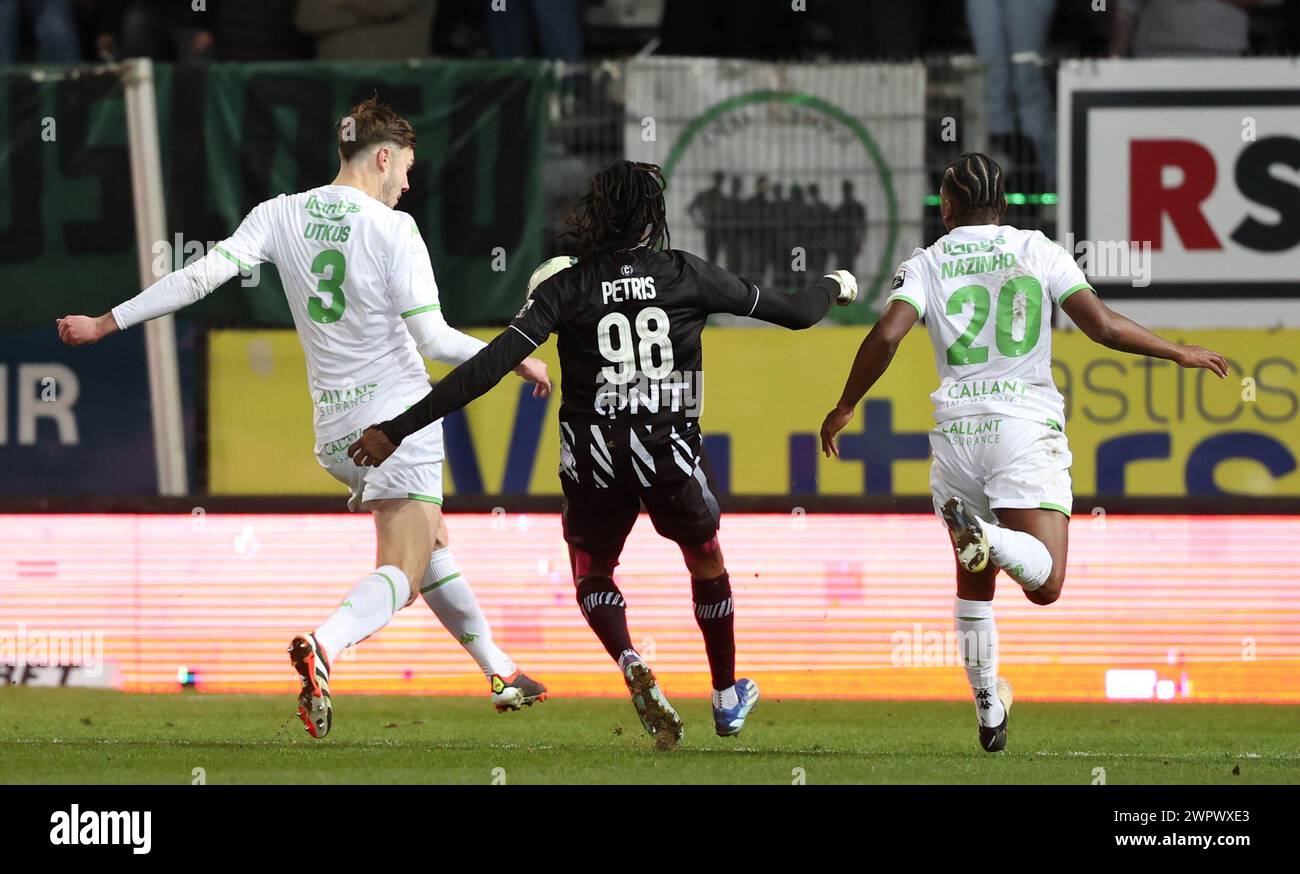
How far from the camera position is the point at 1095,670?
402 inches

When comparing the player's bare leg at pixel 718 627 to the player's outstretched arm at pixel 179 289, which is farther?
the player's bare leg at pixel 718 627

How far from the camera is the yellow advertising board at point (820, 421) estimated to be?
452 inches

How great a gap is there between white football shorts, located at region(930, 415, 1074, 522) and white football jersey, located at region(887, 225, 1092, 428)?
46 millimetres

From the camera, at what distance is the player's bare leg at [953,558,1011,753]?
7641 mm

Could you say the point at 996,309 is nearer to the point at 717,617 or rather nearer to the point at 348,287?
the point at 717,617

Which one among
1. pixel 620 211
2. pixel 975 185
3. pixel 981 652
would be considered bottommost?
pixel 981 652

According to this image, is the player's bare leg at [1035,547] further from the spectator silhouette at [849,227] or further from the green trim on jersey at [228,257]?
the spectator silhouette at [849,227]

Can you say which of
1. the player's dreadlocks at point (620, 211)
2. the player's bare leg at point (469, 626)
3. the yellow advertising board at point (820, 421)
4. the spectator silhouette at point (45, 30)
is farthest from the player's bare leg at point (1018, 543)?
the spectator silhouette at point (45, 30)

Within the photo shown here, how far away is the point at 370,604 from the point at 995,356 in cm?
217

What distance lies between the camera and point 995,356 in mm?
7559

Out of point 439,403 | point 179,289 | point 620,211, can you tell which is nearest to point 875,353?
point 620,211

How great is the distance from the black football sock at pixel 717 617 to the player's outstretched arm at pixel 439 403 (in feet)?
3.70

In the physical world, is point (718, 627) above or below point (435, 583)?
below

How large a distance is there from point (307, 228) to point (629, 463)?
4.30 ft
